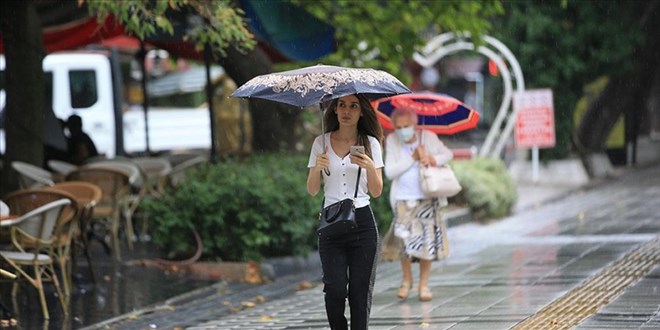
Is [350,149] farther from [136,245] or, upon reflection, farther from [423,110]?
[136,245]

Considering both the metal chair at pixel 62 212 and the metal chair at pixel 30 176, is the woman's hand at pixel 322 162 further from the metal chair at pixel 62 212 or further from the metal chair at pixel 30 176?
the metal chair at pixel 30 176

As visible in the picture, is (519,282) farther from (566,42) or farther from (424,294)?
(566,42)

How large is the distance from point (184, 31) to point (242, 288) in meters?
3.28

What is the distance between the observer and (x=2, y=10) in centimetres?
1362

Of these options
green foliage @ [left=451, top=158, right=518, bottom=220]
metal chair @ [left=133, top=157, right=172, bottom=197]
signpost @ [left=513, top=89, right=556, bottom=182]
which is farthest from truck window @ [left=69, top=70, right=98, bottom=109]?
green foliage @ [left=451, top=158, right=518, bottom=220]

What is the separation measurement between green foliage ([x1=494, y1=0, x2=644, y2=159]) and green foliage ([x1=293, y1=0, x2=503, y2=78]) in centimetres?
771

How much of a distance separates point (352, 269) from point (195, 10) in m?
5.56

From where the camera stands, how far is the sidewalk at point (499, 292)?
30.1ft

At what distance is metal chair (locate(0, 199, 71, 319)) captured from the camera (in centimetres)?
993

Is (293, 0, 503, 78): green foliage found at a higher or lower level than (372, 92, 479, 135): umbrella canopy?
higher

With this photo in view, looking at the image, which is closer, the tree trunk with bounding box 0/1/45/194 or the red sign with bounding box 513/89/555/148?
the tree trunk with bounding box 0/1/45/194

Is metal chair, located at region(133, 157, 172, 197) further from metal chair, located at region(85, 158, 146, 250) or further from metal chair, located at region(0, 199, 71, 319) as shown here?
metal chair, located at region(0, 199, 71, 319)

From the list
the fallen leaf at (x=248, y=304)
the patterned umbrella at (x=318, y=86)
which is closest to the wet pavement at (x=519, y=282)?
the fallen leaf at (x=248, y=304)

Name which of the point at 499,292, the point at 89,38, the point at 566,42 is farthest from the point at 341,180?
the point at 566,42
